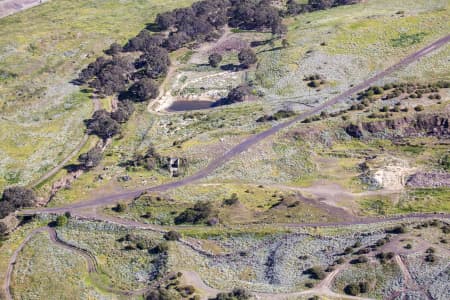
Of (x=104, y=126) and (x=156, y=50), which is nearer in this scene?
(x=104, y=126)

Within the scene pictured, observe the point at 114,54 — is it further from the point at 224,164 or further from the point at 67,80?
the point at 224,164

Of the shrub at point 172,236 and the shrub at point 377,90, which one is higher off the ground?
the shrub at point 377,90

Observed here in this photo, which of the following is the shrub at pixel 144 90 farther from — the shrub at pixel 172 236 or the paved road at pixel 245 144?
the shrub at pixel 172 236

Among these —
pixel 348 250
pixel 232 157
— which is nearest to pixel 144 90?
pixel 232 157

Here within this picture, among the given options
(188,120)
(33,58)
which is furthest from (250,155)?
(33,58)

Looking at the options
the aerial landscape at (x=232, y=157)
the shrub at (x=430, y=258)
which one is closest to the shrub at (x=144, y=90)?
the aerial landscape at (x=232, y=157)

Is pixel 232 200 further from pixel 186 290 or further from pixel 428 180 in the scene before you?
pixel 428 180
